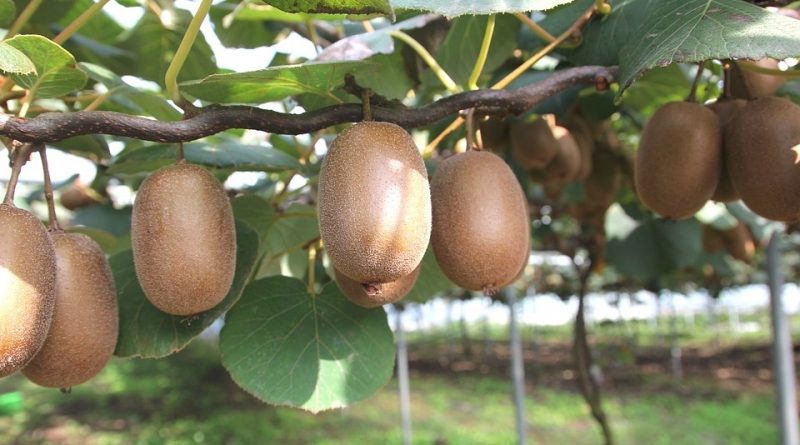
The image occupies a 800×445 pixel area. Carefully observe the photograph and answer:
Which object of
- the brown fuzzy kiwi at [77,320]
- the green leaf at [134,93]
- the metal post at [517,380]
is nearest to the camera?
the brown fuzzy kiwi at [77,320]

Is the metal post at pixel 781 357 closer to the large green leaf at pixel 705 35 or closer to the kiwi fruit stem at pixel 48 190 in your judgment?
the large green leaf at pixel 705 35

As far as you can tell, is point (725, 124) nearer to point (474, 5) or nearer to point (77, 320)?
point (474, 5)

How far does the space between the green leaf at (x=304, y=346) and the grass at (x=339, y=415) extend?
6.00m

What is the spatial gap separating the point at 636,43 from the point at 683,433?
7.17 m

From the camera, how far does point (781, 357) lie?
2605 millimetres

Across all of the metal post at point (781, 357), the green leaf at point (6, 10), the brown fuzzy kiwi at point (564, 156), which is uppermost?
the green leaf at point (6, 10)

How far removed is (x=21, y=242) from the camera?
65cm

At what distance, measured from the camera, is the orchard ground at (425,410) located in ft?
22.6

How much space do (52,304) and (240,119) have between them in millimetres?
277

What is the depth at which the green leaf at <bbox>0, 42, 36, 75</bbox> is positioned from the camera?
2.08 feet

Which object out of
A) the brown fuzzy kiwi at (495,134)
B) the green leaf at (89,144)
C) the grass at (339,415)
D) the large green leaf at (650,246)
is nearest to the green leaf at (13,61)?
the green leaf at (89,144)

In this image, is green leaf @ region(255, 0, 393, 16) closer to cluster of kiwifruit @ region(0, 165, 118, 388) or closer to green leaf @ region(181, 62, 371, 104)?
green leaf @ region(181, 62, 371, 104)

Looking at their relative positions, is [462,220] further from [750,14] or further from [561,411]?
[561,411]

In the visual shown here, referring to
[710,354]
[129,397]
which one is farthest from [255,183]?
[710,354]
